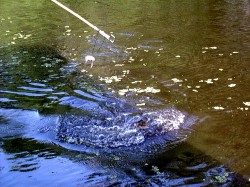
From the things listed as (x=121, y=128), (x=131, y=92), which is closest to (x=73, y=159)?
(x=121, y=128)

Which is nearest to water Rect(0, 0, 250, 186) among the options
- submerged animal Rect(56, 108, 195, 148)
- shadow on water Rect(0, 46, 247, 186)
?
shadow on water Rect(0, 46, 247, 186)

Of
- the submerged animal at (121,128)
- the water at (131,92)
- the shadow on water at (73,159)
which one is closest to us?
the shadow on water at (73,159)

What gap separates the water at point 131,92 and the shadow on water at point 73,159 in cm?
2

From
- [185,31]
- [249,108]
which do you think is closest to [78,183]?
[249,108]

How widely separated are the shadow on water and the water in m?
0.02

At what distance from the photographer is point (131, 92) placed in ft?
26.8

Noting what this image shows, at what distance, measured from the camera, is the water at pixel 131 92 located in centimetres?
536

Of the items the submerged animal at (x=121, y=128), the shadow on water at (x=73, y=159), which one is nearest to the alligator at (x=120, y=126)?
the submerged animal at (x=121, y=128)

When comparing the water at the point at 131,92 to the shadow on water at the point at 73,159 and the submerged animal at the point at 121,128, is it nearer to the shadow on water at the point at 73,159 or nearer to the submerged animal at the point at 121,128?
the shadow on water at the point at 73,159

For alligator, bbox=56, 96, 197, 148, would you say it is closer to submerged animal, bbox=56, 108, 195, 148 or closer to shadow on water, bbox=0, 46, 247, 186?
submerged animal, bbox=56, 108, 195, 148

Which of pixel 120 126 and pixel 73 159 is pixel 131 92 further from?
pixel 73 159

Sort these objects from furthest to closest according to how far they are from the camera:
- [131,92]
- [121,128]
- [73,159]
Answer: [131,92] < [121,128] < [73,159]

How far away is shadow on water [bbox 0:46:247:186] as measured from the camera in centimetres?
513

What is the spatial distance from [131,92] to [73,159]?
2.87 m
